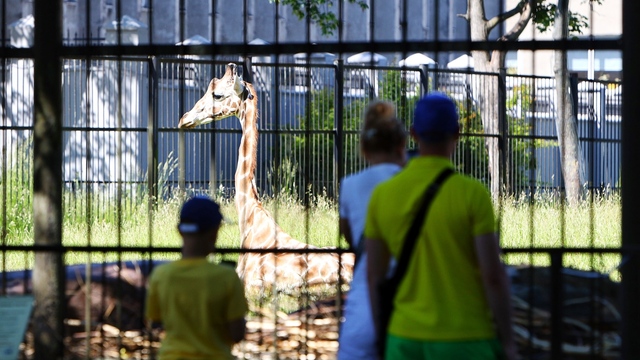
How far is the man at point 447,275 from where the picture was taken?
341 centimetres

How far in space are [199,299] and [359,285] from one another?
66cm

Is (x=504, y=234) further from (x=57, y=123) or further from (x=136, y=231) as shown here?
(x=57, y=123)

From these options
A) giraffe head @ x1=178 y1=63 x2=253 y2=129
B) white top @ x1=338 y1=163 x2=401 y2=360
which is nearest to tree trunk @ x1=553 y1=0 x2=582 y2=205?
white top @ x1=338 y1=163 x2=401 y2=360

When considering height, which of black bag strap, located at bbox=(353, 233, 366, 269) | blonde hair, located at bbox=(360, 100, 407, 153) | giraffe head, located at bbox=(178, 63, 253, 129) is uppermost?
giraffe head, located at bbox=(178, 63, 253, 129)

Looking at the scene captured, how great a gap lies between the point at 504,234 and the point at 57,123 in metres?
9.10

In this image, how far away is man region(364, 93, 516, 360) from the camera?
341 cm

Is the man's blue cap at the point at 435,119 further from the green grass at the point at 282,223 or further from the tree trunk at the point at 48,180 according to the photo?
the green grass at the point at 282,223

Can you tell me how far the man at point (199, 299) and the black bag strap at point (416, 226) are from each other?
631mm

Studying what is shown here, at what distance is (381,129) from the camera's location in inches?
164

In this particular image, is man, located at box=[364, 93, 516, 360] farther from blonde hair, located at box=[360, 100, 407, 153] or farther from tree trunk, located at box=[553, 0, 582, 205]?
tree trunk, located at box=[553, 0, 582, 205]

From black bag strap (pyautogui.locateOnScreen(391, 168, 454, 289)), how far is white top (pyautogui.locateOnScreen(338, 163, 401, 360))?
0.46 meters

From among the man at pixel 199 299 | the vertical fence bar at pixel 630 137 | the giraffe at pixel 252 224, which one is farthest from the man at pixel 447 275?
the giraffe at pixel 252 224

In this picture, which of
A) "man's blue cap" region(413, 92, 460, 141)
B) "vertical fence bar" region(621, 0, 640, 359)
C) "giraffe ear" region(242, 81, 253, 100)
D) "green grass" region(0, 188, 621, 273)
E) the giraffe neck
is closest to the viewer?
"man's blue cap" region(413, 92, 460, 141)

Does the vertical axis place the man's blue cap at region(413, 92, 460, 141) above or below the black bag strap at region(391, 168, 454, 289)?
above
